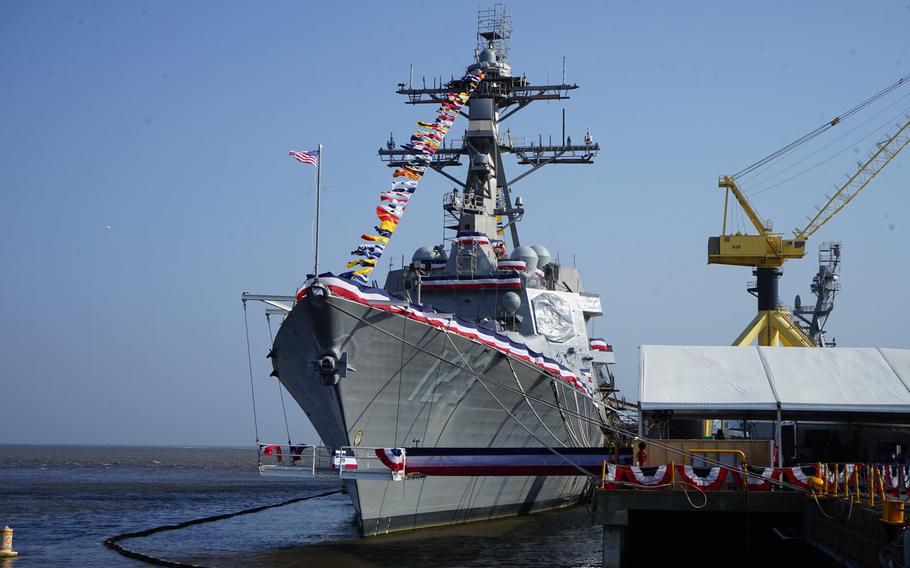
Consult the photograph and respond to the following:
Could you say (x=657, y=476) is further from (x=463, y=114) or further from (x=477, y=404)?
(x=463, y=114)

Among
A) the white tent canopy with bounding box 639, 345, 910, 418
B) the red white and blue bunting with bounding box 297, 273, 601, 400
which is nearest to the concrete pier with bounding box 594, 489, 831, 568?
the white tent canopy with bounding box 639, 345, 910, 418

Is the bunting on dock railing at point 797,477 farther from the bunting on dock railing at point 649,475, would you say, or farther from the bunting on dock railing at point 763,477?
the bunting on dock railing at point 649,475

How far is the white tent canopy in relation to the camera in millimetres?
19188

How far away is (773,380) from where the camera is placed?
66.2ft

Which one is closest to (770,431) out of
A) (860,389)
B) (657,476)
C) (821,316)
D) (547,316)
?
(547,316)

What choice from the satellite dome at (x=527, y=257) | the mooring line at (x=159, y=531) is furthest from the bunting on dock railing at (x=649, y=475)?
the satellite dome at (x=527, y=257)

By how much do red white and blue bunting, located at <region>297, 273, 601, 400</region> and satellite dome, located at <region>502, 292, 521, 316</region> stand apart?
2526mm

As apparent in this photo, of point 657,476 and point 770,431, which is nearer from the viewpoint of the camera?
point 657,476

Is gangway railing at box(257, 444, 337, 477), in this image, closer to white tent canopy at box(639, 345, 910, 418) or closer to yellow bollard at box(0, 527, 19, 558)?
yellow bollard at box(0, 527, 19, 558)

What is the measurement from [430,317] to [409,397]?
6.20 ft

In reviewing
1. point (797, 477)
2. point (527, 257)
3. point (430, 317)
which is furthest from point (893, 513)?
point (527, 257)

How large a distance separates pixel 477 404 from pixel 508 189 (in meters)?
13.3

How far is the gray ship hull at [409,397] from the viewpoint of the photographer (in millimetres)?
20125

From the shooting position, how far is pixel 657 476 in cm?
1675
